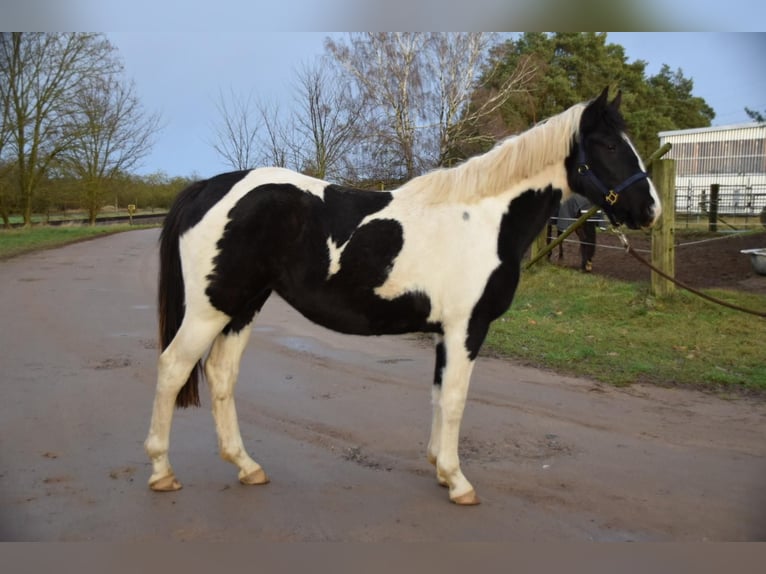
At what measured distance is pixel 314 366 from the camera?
5809 mm

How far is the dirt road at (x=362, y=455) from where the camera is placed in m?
2.95

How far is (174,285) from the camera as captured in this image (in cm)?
345

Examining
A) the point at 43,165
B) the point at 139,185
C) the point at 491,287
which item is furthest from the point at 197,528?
the point at 139,185

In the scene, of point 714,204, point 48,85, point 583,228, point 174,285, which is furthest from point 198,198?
point 714,204

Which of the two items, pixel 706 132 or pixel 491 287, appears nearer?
pixel 491 287

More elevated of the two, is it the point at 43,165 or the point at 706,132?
the point at 706,132

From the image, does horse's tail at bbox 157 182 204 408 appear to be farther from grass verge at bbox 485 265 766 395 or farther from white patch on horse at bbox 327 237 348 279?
grass verge at bbox 485 265 766 395

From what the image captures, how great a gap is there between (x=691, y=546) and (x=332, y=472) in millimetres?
1893

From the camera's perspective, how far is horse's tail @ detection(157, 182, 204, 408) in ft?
11.2

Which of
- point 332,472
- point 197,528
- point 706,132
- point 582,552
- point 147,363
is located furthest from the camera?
point 706,132

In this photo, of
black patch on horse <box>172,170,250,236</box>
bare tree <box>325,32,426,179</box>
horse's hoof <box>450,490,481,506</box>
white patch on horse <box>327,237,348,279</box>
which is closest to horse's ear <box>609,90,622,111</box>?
white patch on horse <box>327,237,348,279</box>

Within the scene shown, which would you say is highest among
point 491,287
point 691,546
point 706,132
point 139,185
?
point 706,132

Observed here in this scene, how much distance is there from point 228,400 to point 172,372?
0.39 metres

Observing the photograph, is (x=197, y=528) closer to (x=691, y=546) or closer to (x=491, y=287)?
(x=491, y=287)
